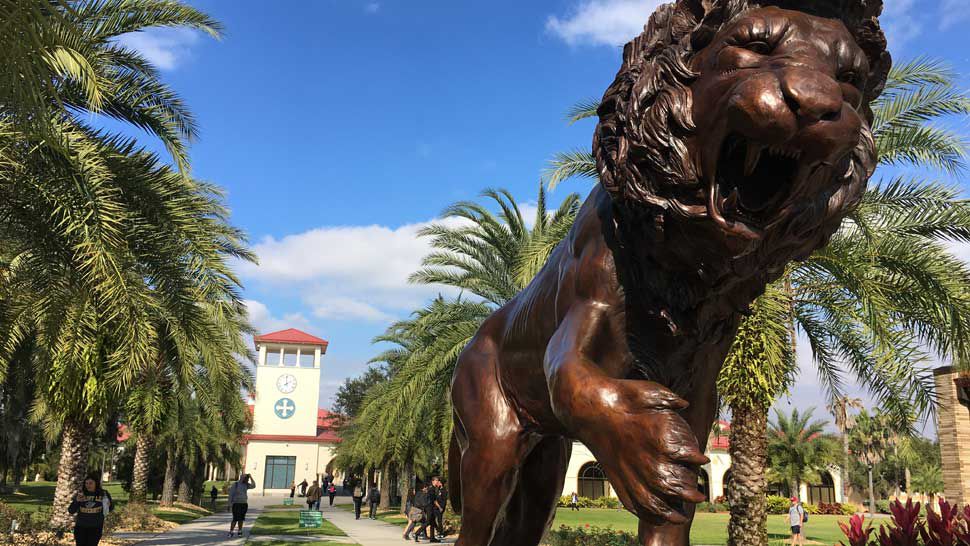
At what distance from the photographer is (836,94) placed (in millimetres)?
1560

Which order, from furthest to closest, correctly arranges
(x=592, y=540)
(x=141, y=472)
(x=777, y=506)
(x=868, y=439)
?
(x=868, y=439) < (x=777, y=506) < (x=141, y=472) < (x=592, y=540)

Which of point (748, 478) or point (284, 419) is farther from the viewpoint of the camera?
point (284, 419)

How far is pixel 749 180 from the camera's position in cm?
176

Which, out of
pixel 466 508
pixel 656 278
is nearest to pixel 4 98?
pixel 466 508

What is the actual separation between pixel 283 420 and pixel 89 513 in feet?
161

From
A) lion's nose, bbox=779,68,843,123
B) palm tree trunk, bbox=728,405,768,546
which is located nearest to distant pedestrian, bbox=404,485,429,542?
palm tree trunk, bbox=728,405,768,546

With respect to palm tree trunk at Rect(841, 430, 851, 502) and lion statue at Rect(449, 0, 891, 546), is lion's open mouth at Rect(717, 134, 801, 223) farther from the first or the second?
palm tree trunk at Rect(841, 430, 851, 502)

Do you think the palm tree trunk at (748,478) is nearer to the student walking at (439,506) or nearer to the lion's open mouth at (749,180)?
the student walking at (439,506)

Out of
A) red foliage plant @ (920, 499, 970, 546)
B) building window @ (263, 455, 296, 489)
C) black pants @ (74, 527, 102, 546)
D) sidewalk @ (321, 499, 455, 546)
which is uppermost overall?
red foliage plant @ (920, 499, 970, 546)

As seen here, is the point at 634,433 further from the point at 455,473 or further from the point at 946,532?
the point at 946,532

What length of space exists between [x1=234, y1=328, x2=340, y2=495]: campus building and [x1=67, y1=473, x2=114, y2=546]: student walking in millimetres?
47444

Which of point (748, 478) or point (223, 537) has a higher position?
point (748, 478)

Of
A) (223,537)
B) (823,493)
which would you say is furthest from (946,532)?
(823,493)

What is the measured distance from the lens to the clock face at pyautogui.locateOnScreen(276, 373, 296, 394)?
57031mm
